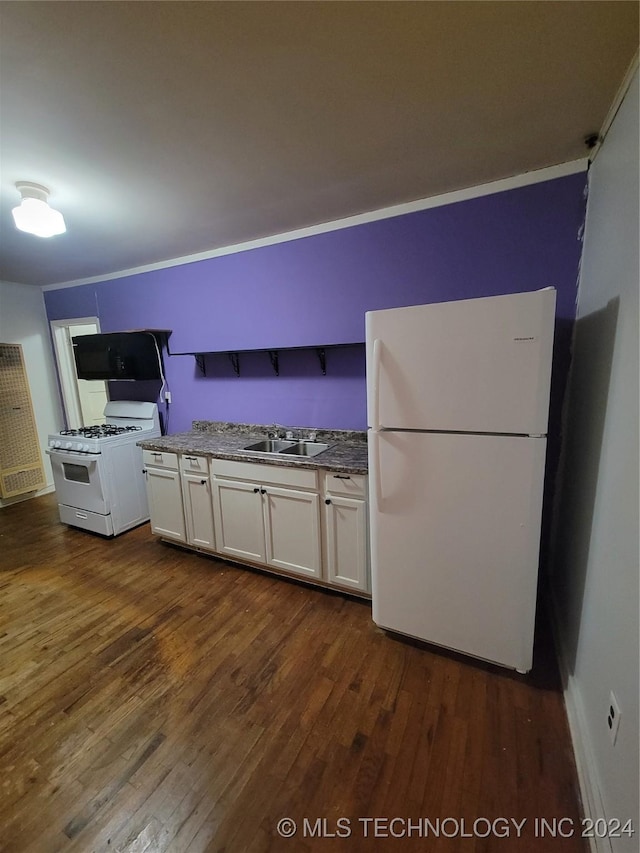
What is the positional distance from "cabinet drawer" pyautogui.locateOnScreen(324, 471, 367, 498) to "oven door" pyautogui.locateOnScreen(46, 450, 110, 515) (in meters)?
2.04

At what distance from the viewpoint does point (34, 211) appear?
73.0 inches

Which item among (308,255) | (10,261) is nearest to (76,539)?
(10,261)

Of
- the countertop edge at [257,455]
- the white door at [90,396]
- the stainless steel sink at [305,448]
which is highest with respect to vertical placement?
the white door at [90,396]

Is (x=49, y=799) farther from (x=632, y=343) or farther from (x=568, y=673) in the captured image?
(x=632, y=343)

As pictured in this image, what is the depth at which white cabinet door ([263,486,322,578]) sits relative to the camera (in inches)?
85.8

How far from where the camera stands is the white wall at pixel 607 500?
0.99 m

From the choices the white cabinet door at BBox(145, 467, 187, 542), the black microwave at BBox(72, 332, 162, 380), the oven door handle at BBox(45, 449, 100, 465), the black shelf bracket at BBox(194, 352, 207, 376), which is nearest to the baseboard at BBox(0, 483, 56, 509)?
the oven door handle at BBox(45, 449, 100, 465)

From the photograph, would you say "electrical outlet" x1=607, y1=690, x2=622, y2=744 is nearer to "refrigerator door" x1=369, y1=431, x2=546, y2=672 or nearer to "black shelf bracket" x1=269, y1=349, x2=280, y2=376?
"refrigerator door" x1=369, y1=431, x2=546, y2=672

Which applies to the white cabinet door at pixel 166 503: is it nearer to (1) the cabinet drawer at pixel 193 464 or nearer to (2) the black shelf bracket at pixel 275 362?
(1) the cabinet drawer at pixel 193 464

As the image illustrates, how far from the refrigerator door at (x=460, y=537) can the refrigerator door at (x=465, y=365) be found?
87 mm

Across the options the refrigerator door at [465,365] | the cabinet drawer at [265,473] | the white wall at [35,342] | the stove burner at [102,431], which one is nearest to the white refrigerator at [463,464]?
the refrigerator door at [465,365]

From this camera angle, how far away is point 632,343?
1.09 m

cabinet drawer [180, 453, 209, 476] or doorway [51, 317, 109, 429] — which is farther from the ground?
doorway [51, 317, 109, 429]

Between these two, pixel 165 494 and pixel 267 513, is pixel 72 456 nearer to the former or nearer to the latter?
pixel 165 494
